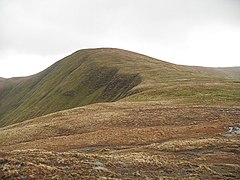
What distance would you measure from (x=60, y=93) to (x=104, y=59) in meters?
28.2

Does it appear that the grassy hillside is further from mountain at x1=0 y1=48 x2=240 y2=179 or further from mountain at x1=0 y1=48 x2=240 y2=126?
mountain at x1=0 y1=48 x2=240 y2=126

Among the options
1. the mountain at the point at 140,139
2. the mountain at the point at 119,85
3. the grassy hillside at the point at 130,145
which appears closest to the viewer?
the grassy hillside at the point at 130,145

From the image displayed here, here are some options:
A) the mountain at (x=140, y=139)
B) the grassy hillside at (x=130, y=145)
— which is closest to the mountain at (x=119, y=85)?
the mountain at (x=140, y=139)

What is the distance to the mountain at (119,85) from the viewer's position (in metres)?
69.8

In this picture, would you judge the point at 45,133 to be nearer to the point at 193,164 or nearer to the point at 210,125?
the point at 210,125

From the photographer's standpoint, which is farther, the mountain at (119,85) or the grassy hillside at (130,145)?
the mountain at (119,85)

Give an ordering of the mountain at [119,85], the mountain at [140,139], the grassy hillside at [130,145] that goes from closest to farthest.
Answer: the grassy hillside at [130,145] < the mountain at [140,139] < the mountain at [119,85]

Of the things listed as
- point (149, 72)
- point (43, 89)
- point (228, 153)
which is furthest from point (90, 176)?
point (43, 89)

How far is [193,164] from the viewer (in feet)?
77.0

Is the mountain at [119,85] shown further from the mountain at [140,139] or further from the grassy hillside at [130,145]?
the grassy hillside at [130,145]

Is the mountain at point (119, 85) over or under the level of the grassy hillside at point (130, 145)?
over

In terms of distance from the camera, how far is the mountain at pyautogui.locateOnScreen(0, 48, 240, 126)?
229ft

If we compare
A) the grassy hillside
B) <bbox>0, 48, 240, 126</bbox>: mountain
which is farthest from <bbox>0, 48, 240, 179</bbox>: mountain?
<bbox>0, 48, 240, 126</bbox>: mountain

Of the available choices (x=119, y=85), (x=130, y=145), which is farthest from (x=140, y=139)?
(x=119, y=85)
